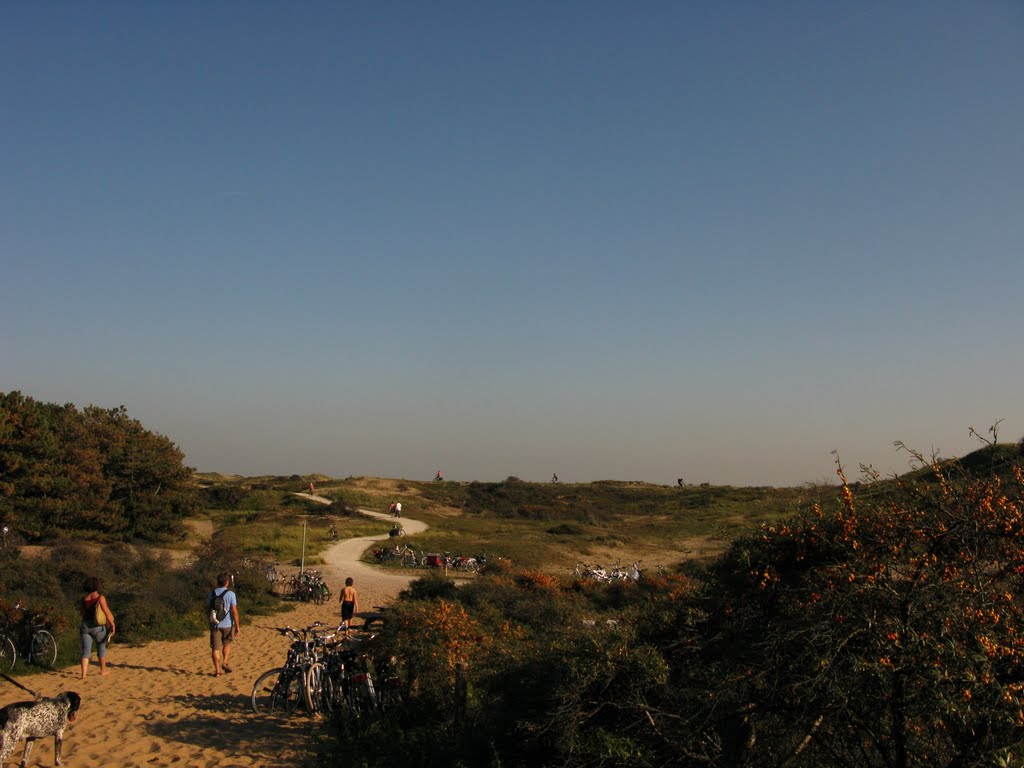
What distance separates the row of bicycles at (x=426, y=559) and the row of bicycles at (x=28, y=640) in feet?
62.0

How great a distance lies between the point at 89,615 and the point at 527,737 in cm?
968

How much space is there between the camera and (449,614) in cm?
1187

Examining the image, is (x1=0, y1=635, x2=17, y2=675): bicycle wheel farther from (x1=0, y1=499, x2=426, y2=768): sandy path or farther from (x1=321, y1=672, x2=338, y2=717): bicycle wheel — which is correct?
(x1=321, y1=672, x2=338, y2=717): bicycle wheel

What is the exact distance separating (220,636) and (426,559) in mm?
20025

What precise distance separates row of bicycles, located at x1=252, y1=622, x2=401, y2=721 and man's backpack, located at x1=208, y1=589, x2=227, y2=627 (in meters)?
2.45

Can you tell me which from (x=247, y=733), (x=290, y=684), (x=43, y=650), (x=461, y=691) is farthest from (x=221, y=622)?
(x=461, y=691)

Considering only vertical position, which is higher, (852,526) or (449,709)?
(852,526)

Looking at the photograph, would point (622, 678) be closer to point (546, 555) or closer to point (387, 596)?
point (387, 596)

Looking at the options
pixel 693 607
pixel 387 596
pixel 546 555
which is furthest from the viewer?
pixel 546 555

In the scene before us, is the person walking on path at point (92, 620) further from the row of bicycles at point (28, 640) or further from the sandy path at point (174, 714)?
the row of bicycles at point (28, 640)

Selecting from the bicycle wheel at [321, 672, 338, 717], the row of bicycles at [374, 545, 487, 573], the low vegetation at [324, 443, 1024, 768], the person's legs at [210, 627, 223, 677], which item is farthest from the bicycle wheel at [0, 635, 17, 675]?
the row of bicycles at [374, 545, 487, 573]

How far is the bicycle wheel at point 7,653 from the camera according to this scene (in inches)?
518

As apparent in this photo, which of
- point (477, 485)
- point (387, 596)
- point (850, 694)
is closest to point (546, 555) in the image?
point (387, 596)

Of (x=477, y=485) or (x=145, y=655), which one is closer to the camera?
(x=145, y=655)
